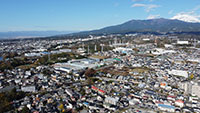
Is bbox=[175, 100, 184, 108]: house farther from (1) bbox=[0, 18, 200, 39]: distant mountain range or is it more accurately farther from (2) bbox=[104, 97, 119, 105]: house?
(1) bbox=[0, 18, 200, 39]: distant mountain range

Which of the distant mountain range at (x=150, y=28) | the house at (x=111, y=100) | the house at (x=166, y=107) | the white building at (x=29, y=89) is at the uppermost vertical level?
the distant mountain range at (x=150, y=28)

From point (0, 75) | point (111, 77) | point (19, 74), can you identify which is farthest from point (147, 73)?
point (0, 75)

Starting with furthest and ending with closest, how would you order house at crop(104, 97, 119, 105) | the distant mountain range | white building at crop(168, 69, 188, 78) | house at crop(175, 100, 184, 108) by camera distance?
the distant mountain range, white building at crop(168, 69, 188, 78), house at crop(104, 97, 119, 105), house at crop(175, 100, 184, 108)

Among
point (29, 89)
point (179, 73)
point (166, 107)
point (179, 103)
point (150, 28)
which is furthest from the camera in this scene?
point (150, 28)

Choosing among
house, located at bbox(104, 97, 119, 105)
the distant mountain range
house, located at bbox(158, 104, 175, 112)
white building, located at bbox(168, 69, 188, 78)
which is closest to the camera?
house, located at bbox(158, 104, 175, 112)

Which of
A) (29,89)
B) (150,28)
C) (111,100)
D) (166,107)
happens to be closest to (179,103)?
(166,107)

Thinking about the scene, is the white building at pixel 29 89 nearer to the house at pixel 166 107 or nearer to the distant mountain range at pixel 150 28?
the house at pixel 166 107

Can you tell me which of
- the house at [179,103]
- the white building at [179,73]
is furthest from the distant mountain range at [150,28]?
the house at [179,103]

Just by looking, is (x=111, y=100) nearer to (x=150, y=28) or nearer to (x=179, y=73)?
(x=179, y=73)

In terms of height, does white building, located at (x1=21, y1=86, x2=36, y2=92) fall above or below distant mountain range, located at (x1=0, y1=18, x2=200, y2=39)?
below

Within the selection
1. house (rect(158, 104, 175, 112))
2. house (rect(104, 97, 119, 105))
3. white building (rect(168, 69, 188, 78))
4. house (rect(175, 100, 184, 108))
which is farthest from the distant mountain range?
house (rect(104, 97, 119, 105))

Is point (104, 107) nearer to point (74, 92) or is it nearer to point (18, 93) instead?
point (74, 92)
